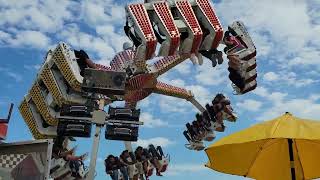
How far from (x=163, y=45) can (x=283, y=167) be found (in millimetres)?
8698

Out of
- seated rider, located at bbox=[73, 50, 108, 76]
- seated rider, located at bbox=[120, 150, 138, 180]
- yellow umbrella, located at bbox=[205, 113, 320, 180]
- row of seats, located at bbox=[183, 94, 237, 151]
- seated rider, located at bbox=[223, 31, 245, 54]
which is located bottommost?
yellow umbrella, located at bbox=[205, 113, 320, 180]

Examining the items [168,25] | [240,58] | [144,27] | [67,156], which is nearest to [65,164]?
[67,156]

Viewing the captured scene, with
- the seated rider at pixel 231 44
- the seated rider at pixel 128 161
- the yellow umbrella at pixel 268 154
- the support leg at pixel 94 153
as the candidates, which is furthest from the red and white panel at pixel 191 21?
the yellow umbrella at pixel 268 154

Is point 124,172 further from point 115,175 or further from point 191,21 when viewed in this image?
point 191,21

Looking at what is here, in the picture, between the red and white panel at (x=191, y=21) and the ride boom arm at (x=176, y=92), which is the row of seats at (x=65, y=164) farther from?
the red and white panel at (x=191, y=21)

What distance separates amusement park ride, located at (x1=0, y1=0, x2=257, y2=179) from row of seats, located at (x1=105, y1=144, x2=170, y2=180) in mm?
→ 560

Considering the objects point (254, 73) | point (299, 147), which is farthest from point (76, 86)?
point (299, 147)

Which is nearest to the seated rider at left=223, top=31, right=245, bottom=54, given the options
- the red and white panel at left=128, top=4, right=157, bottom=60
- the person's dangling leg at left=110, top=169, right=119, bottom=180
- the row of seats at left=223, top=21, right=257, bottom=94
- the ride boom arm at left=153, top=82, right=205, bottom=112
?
the row of seats at left=223, top=21, right=257, bottom=94

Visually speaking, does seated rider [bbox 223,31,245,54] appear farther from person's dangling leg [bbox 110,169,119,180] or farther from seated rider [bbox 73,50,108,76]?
person's dangling leg [bbox 110,169,119,180]

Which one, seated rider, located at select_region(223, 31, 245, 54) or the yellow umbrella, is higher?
seated rider, located at select_region(223, 31, 245, 54)

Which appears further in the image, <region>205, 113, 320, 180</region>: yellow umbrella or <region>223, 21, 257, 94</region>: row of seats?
<region>223, 21, 257, 94</region>: row of seats

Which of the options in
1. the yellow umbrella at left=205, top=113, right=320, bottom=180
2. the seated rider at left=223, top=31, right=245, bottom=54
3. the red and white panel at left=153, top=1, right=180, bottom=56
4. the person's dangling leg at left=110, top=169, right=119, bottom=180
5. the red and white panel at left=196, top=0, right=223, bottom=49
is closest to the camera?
the yellow umbrella at left=205, top=113, right=320, bottom=180

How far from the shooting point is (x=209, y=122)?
2169 centimetres

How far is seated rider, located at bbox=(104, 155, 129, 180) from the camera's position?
20.3 meters
